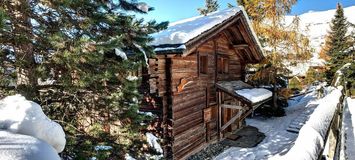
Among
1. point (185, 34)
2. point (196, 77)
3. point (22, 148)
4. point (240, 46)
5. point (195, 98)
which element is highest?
point (185, 34)

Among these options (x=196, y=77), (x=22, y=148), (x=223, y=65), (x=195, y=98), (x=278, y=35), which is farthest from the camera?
(x=278, y=35)

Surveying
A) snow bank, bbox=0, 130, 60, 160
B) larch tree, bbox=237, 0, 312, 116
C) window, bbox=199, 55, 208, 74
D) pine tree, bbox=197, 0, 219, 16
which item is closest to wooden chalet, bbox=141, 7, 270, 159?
window, bbox=199, 55, 208, 74

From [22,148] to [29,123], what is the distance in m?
0.36

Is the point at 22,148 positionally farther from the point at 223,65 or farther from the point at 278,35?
the point at 278,35

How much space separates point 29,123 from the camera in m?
1.48

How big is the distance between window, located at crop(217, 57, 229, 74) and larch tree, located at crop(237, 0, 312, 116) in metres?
3.58

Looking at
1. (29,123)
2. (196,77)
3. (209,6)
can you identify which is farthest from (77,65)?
(209,6)

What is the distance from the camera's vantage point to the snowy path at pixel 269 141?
11.9 metres

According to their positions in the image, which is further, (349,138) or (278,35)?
(278,35)

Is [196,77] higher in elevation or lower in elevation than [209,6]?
lower

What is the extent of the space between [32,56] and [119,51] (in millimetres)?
1740

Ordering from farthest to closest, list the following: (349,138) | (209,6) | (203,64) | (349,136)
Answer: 1. (209,6)
2. (203,64)
3. (349,136)
4. (349,138)

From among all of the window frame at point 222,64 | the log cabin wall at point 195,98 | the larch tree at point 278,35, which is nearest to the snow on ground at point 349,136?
the log cabin wall at point 195,98

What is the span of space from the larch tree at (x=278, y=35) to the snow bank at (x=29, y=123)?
17438 mm
